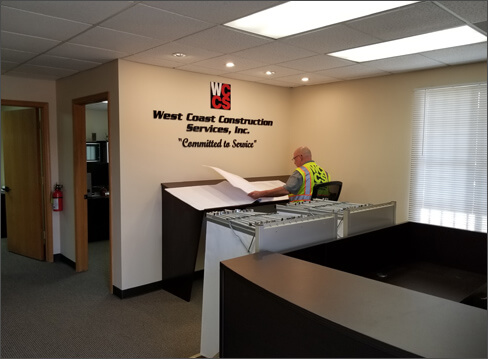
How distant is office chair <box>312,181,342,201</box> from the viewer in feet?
12.7

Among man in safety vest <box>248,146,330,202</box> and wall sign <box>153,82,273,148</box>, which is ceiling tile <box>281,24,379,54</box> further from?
wall sign <box>153,82,273,148</box>

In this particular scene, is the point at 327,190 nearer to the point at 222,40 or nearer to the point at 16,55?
the point at 222,40

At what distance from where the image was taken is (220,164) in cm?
464

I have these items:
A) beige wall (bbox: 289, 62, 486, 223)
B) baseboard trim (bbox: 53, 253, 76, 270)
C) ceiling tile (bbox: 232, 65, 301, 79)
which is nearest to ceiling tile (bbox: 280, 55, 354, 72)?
ceiling tile (bbox: 232, 65, 301, 79)

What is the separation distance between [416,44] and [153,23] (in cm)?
210

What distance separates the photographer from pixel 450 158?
3.97m

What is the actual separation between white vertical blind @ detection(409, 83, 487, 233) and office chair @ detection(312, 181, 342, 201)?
0.93 metres

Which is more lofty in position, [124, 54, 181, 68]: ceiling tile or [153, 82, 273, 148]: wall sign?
[124, 54, 181, 68]: ceiling tile

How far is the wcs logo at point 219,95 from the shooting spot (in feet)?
14.7

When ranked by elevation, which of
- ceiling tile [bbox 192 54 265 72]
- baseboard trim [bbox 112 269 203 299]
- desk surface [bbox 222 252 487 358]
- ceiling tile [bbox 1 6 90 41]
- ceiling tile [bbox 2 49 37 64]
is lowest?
baseboard trim [bbox 112 269 203 299]

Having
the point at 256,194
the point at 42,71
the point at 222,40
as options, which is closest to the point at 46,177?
the point at 42,71

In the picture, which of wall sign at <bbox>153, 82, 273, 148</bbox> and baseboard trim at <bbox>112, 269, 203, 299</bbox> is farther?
wall sign at <bbox>153, 82, 273, 148</bbox>

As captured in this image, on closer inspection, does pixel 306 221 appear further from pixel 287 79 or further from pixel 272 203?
pixel 287 79

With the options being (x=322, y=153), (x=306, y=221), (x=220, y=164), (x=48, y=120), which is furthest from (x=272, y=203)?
(x=48, y=120)
